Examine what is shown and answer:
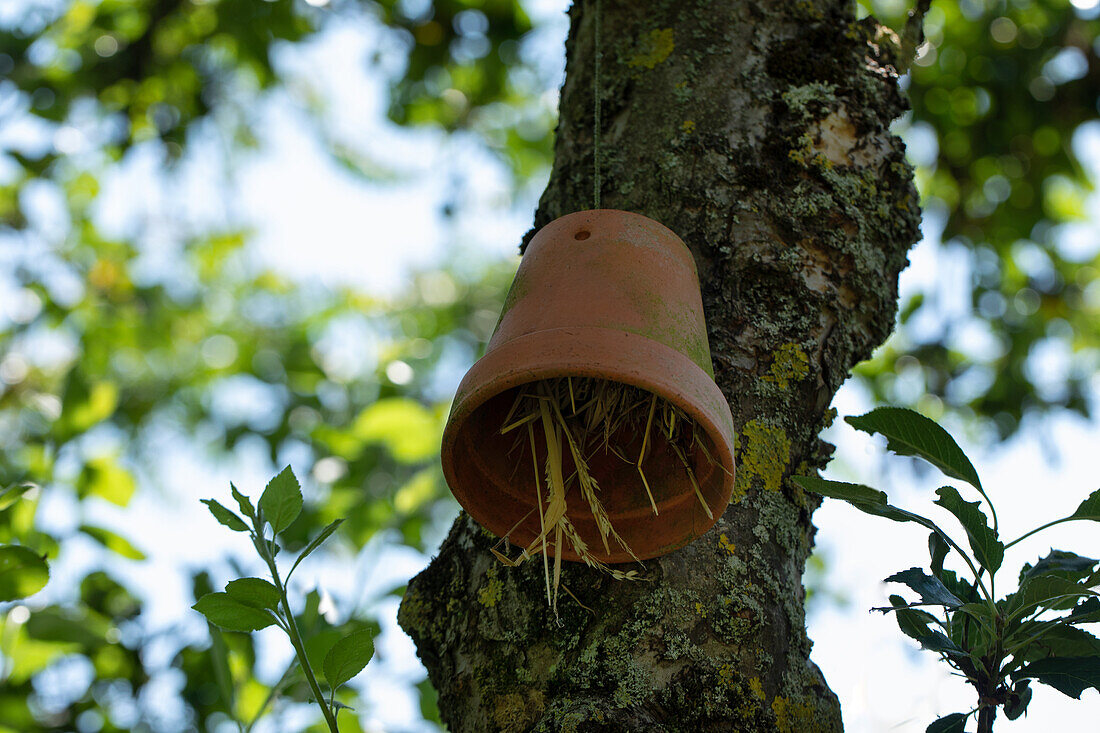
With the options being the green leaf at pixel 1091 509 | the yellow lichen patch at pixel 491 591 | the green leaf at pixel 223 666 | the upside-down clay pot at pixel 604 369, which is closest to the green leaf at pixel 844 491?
the upside-down clay pot at pixel 604 369

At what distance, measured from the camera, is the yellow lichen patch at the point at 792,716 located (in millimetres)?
1093

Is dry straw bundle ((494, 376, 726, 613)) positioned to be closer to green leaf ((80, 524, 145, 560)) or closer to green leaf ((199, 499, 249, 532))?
green leaf ((199, 499, 249, 532))

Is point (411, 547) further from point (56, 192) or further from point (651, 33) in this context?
point (56, 192)

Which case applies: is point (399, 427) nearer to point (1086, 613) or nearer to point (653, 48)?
point (653, 48)

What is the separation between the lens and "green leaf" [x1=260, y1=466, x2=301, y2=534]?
1102 mm

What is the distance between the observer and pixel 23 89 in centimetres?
380

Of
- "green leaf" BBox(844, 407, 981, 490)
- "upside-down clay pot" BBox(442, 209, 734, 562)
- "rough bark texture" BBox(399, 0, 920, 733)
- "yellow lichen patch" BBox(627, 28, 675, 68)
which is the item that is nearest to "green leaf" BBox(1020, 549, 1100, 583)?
"green leaf" BBox(844, 407, 981, 490)

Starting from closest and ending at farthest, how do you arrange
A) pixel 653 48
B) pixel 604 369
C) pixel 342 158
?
pixel 604 369 → pixel 653 48 → pixel 342 158

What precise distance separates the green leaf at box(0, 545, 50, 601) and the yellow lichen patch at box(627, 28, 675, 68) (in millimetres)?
1314

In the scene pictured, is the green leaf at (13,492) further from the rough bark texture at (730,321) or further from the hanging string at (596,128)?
the hanging string at (596,128)

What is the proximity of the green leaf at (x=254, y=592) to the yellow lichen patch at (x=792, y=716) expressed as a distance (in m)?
0.64

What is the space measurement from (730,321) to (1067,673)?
2.07 feet

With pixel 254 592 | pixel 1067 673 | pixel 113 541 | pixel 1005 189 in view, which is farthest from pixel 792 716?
pixel 1005 189

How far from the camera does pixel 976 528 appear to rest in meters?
1.03
